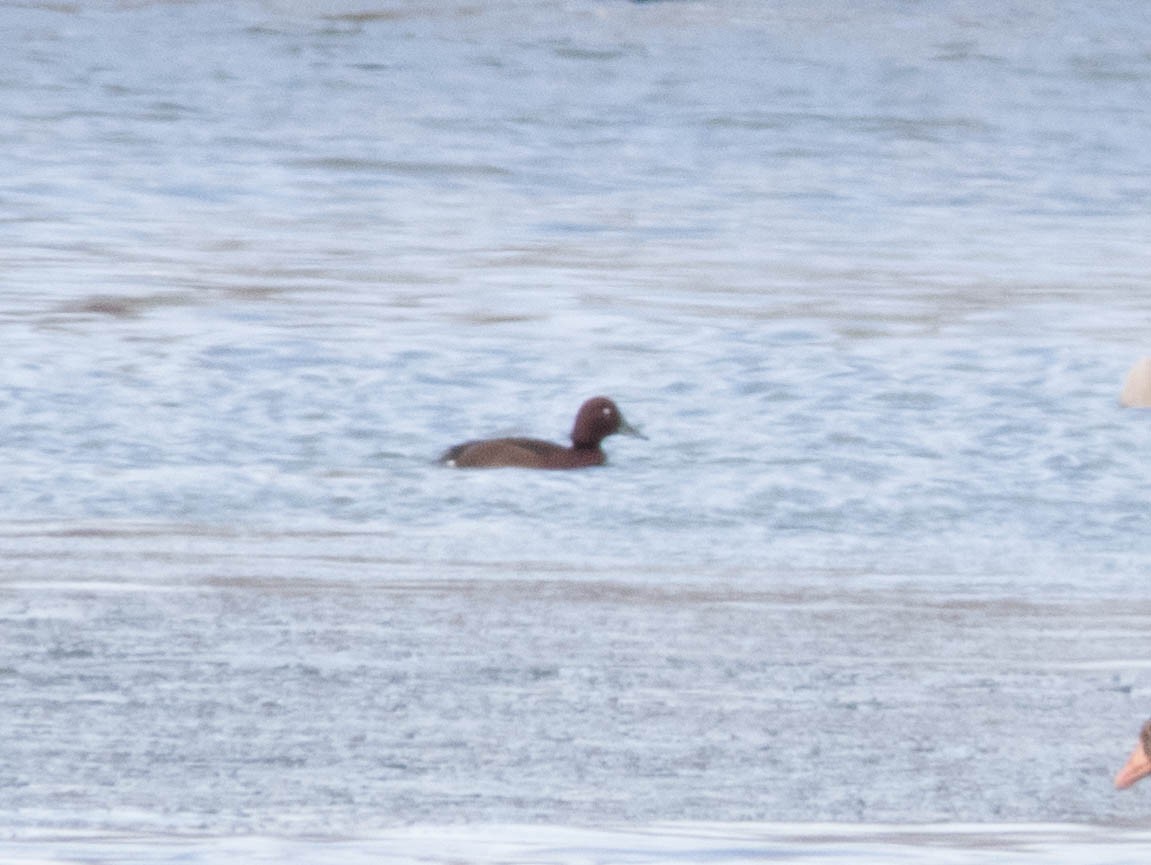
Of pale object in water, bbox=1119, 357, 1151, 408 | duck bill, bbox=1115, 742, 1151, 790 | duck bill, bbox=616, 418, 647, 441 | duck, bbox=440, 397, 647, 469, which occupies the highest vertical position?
duck bill, bbox=1115, 742, 1151, 790

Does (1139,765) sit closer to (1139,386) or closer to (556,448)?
(556,448)

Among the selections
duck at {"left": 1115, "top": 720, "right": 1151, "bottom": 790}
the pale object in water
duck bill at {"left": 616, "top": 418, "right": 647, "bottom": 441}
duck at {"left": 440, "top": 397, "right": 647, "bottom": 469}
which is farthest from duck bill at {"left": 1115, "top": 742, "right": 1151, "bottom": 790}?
the pale object in water

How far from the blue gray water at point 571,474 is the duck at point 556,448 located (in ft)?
0.50

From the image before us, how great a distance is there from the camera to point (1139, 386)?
430 inches

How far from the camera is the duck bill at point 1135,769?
514 cm

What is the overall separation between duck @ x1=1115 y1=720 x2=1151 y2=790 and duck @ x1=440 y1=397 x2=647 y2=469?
4.40 meters

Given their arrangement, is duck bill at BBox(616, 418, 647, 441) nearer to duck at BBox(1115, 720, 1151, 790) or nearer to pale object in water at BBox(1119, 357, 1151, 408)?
pale object in water at BBox(1119, 357, 1151, 408)

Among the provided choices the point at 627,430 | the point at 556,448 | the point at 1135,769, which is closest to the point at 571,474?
the point at 556,448

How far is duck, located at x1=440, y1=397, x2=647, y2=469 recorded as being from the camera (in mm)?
9484

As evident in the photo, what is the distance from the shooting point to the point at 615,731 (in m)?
5.74

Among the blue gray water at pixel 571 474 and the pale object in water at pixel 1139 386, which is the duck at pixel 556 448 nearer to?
the blue gray water at pixel 571 474

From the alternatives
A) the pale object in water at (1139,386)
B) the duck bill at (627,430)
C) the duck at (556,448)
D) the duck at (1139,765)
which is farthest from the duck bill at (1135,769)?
the pale object in water at (1139,386)

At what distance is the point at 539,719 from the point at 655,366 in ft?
20.9

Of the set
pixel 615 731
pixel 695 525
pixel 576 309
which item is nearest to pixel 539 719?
pixel 615 731
